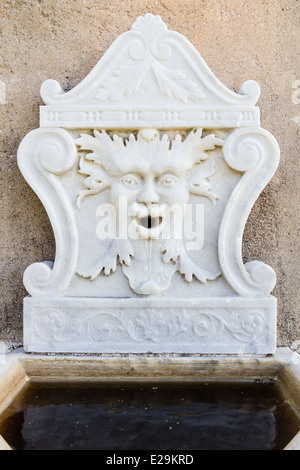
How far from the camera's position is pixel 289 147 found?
196 cm

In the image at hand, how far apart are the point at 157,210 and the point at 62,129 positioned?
485mm

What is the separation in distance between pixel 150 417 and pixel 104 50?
146cm

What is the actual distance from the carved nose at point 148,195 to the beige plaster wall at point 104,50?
1.41 feet

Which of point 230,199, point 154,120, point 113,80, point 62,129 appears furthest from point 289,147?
point 62,129

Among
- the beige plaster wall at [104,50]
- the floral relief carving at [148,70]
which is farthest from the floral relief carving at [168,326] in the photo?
the floral relief carving at [148,70]

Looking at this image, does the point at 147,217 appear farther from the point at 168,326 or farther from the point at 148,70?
the point at 148,70

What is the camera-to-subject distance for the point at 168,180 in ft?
5.90

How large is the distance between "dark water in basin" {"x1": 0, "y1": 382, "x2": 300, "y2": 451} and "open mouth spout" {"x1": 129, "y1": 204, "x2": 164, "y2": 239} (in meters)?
0.56

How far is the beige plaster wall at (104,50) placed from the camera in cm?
194

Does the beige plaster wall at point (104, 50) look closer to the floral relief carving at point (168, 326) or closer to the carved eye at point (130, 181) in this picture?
the floral relief carving at point (168, 326)

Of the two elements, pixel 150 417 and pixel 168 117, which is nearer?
pixel 150 417

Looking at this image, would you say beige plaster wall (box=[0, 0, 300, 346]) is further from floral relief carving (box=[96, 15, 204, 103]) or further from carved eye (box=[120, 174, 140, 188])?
carved eye (box=[120, 174, 140, 188])

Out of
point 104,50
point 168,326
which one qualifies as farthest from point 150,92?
point 168,326

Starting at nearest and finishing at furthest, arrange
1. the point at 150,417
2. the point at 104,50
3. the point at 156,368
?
the point at 150,417 < the point at 156,368 < the point at 104,50
